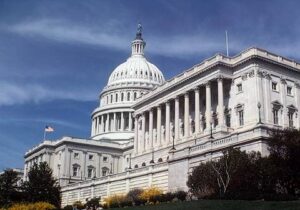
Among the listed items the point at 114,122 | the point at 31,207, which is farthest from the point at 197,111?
the point at 114,122

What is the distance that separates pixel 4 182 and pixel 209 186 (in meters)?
37.1

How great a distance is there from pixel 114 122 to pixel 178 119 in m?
60.5

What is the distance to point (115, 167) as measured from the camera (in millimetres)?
131000

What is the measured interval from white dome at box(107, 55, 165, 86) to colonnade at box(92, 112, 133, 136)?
1354 cm

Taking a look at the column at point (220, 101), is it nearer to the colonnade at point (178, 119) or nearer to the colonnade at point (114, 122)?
the colonnade at point (178, 119)

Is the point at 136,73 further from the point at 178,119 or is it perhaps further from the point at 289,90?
the point at 289,90

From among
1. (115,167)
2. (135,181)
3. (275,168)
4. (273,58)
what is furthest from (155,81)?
(275,168)

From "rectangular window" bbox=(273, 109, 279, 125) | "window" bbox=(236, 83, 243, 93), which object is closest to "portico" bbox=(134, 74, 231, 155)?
"window" bbox=(236, 83, 243, 93)

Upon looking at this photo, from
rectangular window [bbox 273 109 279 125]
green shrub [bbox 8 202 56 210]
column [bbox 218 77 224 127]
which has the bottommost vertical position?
green shrub [bbox 8 202 56 210]

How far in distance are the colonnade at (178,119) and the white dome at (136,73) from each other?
51.0 meters

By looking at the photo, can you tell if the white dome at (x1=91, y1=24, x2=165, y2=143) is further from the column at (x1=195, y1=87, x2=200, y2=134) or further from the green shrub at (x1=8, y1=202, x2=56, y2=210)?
the green shrub at (x1=8, y1=202, x2=56, y2=210)

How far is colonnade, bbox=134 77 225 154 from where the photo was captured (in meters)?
80.8

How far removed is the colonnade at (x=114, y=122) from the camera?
145 metres

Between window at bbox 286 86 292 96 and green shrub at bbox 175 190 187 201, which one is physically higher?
window at bbox 286 86 292 96
